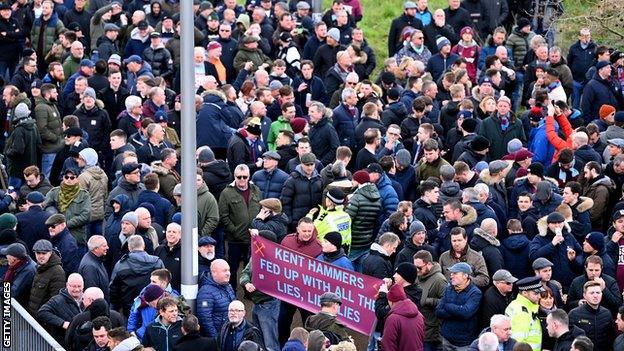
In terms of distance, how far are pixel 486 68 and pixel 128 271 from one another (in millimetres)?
10044

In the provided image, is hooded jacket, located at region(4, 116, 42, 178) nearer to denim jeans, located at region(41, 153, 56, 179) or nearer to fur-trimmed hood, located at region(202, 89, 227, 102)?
denim jeans, located at region(41, 153, 56, 179)

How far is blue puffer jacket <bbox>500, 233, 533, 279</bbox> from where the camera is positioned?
16.7 meters

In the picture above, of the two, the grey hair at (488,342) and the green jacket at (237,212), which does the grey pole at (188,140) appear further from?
the grey hair at (488,342)

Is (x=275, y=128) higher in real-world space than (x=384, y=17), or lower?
higher

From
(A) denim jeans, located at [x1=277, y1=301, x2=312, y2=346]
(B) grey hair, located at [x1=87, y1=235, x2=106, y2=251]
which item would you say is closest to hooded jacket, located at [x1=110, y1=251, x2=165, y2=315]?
(B) grey hair, located at [x1=87, y1=235, x2=106, y2=251]

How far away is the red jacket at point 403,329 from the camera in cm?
1473

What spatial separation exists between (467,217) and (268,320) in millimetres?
2508

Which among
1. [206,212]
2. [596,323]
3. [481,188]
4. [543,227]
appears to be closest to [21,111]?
[206,212]

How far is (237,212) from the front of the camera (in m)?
18.0

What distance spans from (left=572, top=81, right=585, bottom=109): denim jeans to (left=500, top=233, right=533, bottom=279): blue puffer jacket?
27.3ft

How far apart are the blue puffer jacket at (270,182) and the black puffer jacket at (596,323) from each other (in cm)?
461

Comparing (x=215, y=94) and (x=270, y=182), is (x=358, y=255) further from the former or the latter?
(x=215, y=94)

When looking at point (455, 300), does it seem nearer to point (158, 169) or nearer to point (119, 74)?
point (158, 169)
